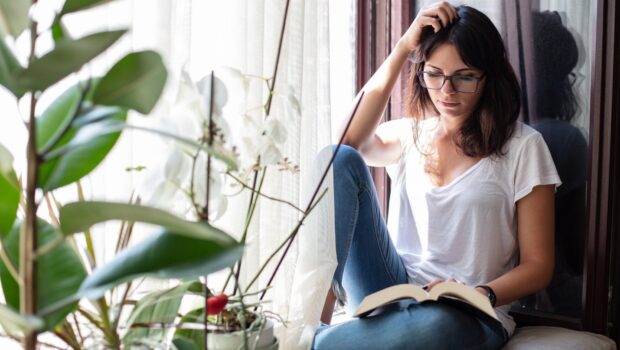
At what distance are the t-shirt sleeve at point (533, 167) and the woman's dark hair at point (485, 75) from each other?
5cm

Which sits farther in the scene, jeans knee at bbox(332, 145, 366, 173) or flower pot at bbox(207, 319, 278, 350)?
jeans knee at bbox(332, 145, 366, 173)

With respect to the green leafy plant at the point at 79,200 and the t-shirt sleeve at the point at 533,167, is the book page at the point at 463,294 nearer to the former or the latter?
the t-shirt sleeve at the point at 533,167

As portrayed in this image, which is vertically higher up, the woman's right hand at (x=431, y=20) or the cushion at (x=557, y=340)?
the woman's right hand at (x=431, y=20)

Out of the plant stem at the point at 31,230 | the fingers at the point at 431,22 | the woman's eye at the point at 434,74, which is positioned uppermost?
the fingers at the point at 431,22

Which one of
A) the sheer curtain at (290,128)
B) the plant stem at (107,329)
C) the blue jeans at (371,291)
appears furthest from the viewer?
the blue jeans at (371,291)

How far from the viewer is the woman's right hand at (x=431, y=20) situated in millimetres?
1752

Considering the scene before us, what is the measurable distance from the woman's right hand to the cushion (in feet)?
2.35

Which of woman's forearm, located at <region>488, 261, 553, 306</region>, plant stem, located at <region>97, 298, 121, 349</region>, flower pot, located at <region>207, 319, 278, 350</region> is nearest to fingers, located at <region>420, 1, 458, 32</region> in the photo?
woman's forearm, located at <region>488, 261, 553, 306</region>

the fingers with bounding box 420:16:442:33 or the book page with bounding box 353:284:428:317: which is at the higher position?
the fingers with bounding box 420:16:442:33

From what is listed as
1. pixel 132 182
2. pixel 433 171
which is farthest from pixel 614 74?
pixel 132 182

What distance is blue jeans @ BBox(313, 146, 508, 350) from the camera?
5.13ft

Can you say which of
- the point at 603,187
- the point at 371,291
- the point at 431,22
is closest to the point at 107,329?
the point at 371,291

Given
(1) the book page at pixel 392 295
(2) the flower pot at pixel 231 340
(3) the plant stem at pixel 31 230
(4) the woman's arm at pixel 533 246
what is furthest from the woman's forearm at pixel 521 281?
(3) the plant stem at pixel 31 230

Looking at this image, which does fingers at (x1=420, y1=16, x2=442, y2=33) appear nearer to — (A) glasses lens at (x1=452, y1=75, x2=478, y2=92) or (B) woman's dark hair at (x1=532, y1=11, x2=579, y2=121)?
(A) glasses lens at (x1=452, y1=75, x2=478, y2=92)
